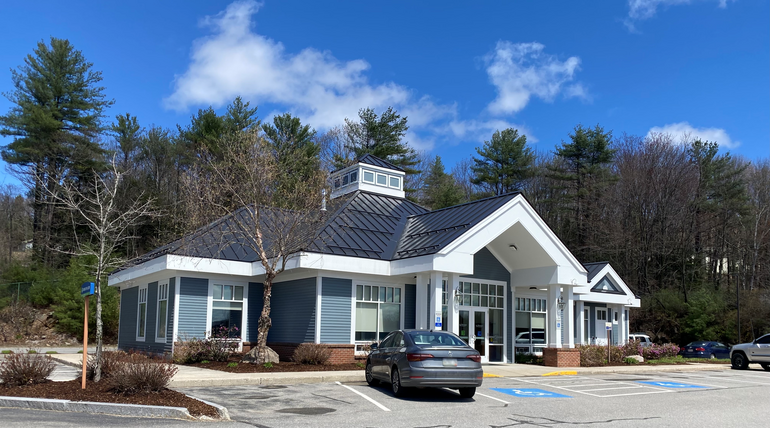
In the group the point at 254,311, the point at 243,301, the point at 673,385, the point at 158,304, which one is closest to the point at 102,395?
the point at 243,301

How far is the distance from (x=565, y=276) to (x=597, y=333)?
12069 millimetres

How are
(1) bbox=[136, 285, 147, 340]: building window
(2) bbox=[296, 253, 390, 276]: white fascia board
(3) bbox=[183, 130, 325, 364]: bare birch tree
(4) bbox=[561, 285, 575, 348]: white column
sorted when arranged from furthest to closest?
(1) bbox=[136, 285, 147, 340]: building window < (4) bbox=[561, 285, 575, 348]: white column < (2) bbox=[296, 253, 390, 276]: white fascia board < (3) bbox=[183, 130, 325, 364]: bare birch tree

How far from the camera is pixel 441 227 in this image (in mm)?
23344

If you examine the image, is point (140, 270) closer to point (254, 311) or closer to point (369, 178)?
point (254, 311)

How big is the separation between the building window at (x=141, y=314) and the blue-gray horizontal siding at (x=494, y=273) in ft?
43.3

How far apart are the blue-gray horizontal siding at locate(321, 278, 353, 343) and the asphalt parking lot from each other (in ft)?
17.1

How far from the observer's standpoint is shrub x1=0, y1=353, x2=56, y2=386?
12.3m

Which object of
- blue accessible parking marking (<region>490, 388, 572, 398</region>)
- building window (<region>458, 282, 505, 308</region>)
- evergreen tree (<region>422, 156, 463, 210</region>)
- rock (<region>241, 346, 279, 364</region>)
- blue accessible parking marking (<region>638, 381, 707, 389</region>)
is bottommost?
blue accessible parking marking (<region>638, 381, 707, 389</region>)

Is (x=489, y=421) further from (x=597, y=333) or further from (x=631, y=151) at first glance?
(x=631, y=151)

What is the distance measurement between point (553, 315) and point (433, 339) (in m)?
11.2

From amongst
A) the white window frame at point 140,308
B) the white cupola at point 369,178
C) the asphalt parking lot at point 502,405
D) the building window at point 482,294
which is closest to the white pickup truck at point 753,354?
the asphalt parking lot at point 502,405

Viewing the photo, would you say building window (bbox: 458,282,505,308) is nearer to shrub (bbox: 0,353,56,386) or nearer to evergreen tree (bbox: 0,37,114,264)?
shrub (bbox: 0,353,56,386)

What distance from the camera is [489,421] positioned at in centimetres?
1085

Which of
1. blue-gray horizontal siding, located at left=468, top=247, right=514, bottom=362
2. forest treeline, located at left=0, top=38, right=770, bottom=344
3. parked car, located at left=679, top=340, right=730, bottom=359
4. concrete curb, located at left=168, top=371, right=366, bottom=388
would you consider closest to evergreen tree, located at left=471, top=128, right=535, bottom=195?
forest treeline, located at left=0, top=38, right=770, bottom=344
